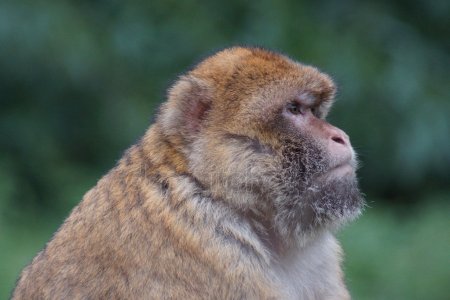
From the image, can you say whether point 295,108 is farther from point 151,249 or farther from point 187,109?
point 151,249

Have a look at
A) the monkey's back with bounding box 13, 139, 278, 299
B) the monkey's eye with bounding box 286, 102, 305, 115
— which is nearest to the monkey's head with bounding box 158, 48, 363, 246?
the monkey's eye with bounding box 286, 102, 305, 115

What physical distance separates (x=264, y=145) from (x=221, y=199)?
311mm

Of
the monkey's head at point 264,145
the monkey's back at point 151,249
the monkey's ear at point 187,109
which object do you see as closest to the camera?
the monkey's back at point 151,249

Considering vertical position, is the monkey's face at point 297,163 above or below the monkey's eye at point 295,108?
below

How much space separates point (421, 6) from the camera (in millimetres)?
11445

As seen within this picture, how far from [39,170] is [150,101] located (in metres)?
1.09

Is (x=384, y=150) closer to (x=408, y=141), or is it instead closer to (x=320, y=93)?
(x=408, y=141)

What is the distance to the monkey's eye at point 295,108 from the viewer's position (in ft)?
19.0

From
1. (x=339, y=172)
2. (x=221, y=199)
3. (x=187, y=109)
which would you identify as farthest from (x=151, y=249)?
(x=339, y=172)

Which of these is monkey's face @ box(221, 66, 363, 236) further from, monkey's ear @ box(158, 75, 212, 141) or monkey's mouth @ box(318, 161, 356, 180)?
monkey's ear @ box(158, 75, 212, 141)

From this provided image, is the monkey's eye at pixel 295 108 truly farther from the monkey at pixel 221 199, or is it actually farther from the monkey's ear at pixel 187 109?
the monkey's ear at pixel 187 109

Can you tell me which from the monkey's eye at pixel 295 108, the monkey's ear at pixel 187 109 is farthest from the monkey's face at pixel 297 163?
the monkey's ear at pixel 187 109

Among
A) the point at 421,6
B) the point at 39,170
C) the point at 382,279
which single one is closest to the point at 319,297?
the point at 382,279

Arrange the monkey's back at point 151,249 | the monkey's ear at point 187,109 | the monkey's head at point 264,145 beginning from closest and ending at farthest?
1. the monkey's back at point 151,249
2. the monkey's head at point 264,145
3. the monkey's ear at point 187,109
